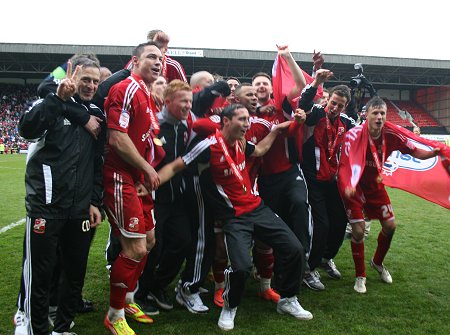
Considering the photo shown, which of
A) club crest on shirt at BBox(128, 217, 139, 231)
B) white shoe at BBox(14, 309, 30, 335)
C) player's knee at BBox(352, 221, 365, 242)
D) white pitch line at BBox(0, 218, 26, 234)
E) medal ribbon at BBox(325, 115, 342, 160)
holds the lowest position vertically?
white pitch line at BBox(0, 218, 26, 234)

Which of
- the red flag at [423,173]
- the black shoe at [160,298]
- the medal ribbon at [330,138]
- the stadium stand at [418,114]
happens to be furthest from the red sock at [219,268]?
the stadium stand at [418,114]

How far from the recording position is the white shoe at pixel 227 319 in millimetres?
3383

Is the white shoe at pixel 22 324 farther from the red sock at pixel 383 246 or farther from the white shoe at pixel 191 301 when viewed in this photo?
the red sock at pixel 383 246

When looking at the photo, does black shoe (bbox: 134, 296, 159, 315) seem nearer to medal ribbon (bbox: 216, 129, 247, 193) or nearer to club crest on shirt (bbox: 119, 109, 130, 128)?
medal ribbon (bbox: 216, 129, 247, 193)

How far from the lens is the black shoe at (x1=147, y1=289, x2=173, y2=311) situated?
152 inches

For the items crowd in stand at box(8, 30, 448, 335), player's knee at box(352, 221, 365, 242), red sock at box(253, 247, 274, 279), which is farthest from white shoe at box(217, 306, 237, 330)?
player's knee at box(352, 221, 365, 242)

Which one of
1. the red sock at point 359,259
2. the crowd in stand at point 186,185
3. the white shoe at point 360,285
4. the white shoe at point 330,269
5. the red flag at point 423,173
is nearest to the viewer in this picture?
the crowd in stand at point 186,185

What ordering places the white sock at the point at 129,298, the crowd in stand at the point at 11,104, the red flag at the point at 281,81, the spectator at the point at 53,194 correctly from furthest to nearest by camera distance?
1. the crowd in stand at the point at 11,104
2. the red flag at the point at 281,81
3. the white sock at the point at 129,298
4. the spectator at the point at 53,194

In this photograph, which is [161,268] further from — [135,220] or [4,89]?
[4,89]

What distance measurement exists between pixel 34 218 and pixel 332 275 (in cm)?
344

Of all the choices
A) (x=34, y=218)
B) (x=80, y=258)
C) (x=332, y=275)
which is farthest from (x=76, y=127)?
(x=332, y=275)

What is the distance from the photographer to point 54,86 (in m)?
2.87

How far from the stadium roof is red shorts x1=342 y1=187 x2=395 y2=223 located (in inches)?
902

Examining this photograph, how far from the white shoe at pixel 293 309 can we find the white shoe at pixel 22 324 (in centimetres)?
210
